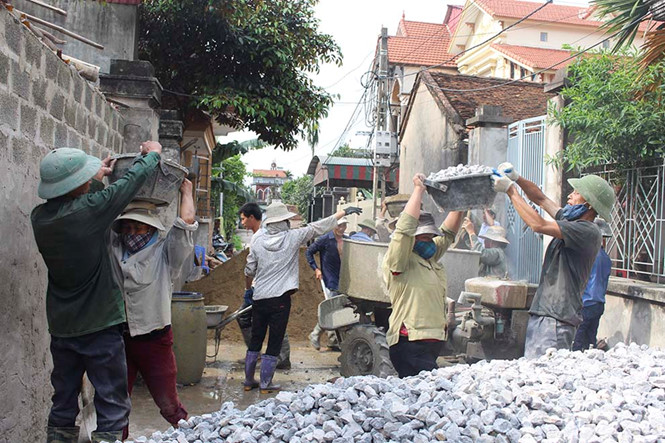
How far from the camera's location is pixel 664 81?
6.70m

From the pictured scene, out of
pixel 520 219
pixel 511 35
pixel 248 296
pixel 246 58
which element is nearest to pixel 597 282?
pixel 520 219

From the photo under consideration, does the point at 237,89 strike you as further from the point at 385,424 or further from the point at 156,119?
the point at 385,424

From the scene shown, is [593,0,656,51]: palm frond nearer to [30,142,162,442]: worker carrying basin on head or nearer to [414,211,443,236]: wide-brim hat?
[414,211,443,236]: wide-brim hat

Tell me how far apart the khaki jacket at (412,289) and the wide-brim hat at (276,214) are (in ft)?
6.53

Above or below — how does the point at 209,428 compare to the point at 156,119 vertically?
below

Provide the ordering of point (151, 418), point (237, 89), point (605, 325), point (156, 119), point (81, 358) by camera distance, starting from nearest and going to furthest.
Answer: point (81, 358), point (151, 418), point (156, 119), point (605, 325), point (237, 89)

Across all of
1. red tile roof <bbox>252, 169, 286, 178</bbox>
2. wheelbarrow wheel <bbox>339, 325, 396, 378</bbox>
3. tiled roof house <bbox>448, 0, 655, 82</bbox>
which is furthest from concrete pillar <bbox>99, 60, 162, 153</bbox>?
red tile roof <bbox>252, 169, 286, 178</bbox>

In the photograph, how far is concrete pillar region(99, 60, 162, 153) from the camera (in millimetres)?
6121

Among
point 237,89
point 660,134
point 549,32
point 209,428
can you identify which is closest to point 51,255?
point 209,428

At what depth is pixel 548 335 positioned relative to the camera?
167 inches

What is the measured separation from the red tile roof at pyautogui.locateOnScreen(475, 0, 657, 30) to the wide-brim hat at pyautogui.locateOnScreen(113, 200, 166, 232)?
24.3 m

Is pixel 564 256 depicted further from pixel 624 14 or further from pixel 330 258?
pixel 624 14

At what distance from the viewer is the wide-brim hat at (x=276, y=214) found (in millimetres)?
6398

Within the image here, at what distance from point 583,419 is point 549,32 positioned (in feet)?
95.9
